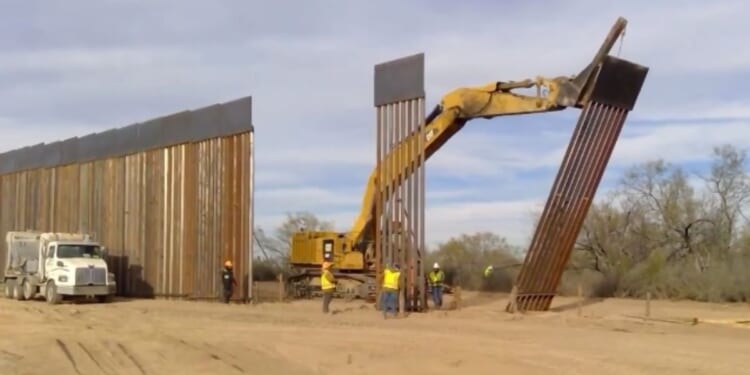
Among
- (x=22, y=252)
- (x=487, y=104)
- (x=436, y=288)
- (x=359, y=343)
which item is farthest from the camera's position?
(x=22, y=252)

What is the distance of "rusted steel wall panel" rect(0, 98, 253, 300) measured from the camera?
3494 cm

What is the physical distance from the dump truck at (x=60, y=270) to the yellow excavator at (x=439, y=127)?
24.5 ft

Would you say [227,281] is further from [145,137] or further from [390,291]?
[145,137]

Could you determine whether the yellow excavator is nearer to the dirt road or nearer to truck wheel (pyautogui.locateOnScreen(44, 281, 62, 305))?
the dirt road

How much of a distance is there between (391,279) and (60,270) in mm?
13092

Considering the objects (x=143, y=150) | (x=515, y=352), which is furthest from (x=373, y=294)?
(x=515, y=352)

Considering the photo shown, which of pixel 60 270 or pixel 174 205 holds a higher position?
pixel 174 205

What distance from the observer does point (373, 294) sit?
33844 millimetres

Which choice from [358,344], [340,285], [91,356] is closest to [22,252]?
[340,285]

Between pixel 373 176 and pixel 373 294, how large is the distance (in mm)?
4246

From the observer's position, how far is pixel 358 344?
1903 centimetres

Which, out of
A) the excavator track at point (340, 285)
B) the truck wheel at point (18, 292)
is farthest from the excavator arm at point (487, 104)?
the truck wheel at point (18, 292)

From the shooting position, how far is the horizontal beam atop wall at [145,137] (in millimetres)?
35531

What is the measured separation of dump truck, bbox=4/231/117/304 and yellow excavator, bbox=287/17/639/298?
7.48m
